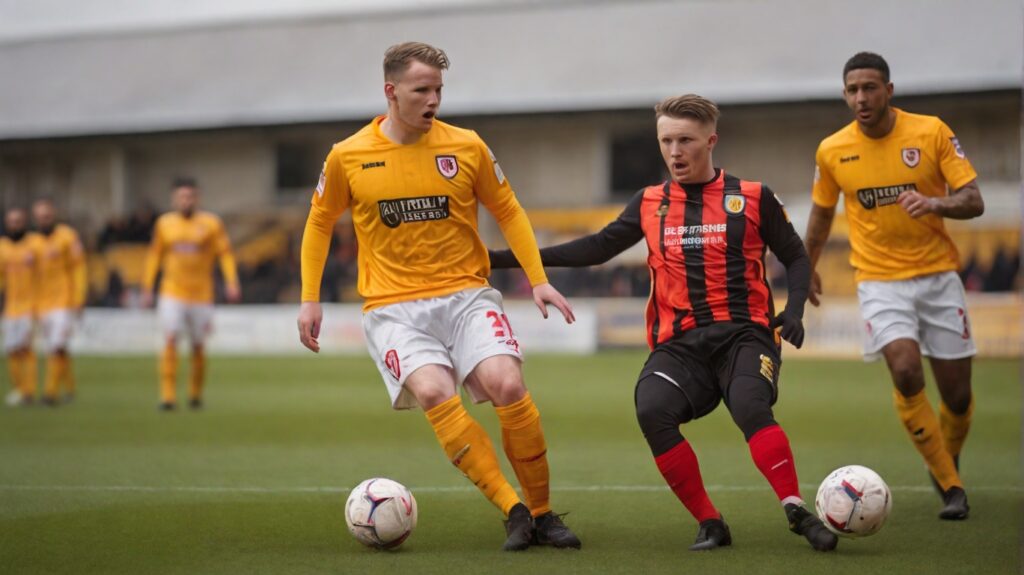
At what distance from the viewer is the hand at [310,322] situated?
245 inches

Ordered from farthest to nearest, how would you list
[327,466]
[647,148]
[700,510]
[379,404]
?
[647,148] → [379,404] → [327,466] → [700,510]

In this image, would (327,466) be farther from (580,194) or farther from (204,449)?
(580,194)

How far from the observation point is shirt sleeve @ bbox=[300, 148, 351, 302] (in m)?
6.28

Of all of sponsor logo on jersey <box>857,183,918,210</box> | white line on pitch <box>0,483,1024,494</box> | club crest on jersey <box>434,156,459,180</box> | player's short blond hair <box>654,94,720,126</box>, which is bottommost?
white line on pitch <box>0,483,1024,494</box>

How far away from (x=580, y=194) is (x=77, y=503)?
2332 centimetres

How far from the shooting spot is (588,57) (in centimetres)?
2989

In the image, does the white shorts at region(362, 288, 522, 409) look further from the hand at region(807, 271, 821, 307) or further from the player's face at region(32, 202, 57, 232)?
the player's face at region(32, 202, 57, 232)

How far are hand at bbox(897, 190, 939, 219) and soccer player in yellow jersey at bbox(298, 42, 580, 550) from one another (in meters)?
1.81

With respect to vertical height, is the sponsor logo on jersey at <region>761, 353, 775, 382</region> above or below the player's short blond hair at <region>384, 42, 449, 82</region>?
below

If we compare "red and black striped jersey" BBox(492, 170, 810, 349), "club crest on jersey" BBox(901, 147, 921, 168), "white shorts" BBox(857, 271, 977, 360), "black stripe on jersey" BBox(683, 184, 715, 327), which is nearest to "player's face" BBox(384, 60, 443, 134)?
"red and black striped jersey" BBox(492, 170, 810, 349)

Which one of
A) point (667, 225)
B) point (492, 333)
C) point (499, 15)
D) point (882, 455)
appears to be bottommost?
point (882, 455)

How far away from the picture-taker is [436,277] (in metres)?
6.34

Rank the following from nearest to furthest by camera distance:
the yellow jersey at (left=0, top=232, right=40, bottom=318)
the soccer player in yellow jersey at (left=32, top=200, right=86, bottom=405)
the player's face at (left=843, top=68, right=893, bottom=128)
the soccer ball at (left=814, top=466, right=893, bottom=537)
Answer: the soccer ball at (left=814, top=466, right=893, bottom=537)
the player's face at (left=843, top=68, right=893, bottom=128)
the soccer player in yellow jersey at (left=32, top=200, right=86, bottom=405)
the yellow jersey at (left=0, top=232, right=40, bottom=318)

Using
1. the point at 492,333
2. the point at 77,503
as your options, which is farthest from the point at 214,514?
the point at 492,333
